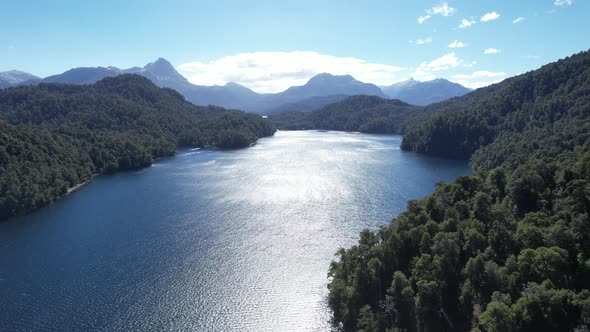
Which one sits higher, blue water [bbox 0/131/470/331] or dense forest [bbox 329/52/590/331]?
dense forest [bbox 329/52/590/331]

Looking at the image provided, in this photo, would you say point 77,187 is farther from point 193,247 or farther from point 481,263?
point 481,263

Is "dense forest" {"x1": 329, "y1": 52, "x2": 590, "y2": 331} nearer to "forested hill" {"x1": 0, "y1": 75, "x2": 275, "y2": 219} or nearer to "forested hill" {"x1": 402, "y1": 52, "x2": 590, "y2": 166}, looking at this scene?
"forested hill" {"x1": 402, "y1": 52, "x2": 590, "y2": 166}

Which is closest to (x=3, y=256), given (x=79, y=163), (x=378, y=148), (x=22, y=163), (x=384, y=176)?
(x=22, y=163)

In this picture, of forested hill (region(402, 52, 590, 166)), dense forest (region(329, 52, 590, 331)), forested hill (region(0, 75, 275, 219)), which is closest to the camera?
dense forest (region(329, 52, 590, 331))

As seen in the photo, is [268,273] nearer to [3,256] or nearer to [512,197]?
[512,197]

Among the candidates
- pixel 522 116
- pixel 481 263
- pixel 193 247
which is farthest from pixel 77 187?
pixel 522 116

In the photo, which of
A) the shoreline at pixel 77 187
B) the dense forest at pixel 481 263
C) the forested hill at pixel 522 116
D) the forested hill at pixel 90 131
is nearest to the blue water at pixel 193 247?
the shoreline at pixel 77 187

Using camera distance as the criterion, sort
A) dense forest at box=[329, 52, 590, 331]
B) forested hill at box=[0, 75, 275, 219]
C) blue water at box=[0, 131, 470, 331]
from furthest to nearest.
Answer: forested hill at box=[0, 75, 275, 219], blue water at box=[0, 131, 470, 331], dense forest at box=[329, 52, 590, 331]

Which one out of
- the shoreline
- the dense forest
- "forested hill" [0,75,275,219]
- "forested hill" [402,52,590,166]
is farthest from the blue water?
"forested hill" [402,52,590,166]
